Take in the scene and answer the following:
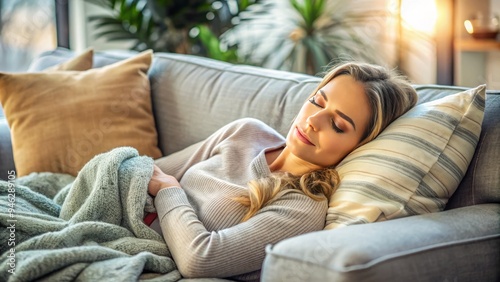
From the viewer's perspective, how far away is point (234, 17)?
3818 millimetres

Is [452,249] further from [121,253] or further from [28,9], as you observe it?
[28,9]

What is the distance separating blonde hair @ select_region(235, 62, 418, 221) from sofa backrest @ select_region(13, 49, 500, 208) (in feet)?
0.34

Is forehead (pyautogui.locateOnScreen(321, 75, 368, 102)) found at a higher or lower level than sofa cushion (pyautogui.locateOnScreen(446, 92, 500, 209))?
higher

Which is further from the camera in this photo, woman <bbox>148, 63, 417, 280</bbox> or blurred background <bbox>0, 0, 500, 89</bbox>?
blurred background <bbox>0, 0, 500, 89</bbox>

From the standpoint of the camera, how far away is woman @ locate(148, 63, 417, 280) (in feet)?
4.83

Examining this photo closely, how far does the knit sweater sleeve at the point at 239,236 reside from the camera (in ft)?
4.78

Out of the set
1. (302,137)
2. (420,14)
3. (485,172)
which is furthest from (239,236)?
(420,14)

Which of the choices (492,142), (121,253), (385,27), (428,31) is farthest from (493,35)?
(121,253)

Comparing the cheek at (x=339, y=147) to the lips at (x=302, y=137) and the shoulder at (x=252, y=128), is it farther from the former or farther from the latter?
the shoulder at (x=252, y=128)

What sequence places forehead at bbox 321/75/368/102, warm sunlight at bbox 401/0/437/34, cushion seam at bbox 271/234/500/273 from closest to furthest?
1. cushion seam at bbox 271/234/500/273
2. forehead at bbox 321/75/368/102
3. warm sunlight at bbox 401/0/437/34

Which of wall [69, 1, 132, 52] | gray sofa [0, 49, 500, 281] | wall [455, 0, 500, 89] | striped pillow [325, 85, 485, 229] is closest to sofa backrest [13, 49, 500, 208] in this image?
gray sofa [0, 49, 500, 281]

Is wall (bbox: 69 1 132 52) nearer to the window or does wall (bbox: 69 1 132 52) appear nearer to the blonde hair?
the window

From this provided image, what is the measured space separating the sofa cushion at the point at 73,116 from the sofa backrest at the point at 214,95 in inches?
2.8

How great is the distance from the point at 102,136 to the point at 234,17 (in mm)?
1728
